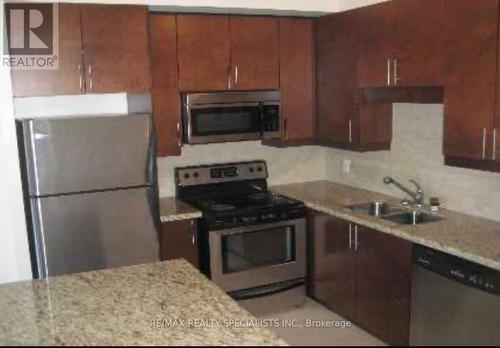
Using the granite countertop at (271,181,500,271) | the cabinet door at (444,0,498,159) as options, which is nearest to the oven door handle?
the granite countertop at (271,181,500,271)

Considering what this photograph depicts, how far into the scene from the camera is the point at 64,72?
309 cm

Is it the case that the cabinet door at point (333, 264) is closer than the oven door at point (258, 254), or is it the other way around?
the cabinet door at point (333, 264)

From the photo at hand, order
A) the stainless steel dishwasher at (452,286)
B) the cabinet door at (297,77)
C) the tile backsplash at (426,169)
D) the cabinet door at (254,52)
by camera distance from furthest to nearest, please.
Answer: the cabinet door at (297,77)
the cabinet door at (254,52)
the tile backsplash at (426,169)
the stainless steel dishwasher at (452,286)

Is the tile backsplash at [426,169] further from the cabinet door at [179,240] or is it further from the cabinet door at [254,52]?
the cabinet door at [179,240]

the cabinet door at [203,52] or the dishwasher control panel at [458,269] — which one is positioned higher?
the cabinet door at [203,52]

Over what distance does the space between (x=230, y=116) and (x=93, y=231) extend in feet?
4.15

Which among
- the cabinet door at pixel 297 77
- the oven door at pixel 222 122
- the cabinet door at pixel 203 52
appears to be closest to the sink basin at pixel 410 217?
the cabinet door at pixel 297 77

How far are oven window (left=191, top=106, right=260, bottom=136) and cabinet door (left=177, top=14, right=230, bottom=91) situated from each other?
171 millimetres

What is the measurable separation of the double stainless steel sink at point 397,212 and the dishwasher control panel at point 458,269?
0.53 metres

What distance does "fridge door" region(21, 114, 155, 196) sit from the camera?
289 centimetres

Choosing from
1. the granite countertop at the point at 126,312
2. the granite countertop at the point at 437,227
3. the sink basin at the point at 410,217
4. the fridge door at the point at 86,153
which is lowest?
the sink basin at the point at 410,217

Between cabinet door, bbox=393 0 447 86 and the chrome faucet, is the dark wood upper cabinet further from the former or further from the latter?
the chrome faucet

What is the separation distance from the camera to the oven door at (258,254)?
136 inches

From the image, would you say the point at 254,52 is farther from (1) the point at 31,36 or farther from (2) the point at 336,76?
(1) the point at 31,36
